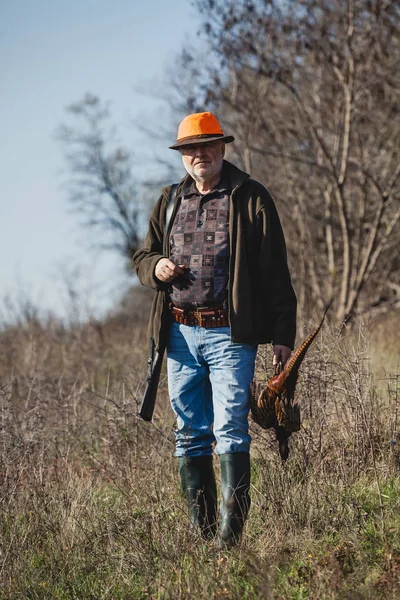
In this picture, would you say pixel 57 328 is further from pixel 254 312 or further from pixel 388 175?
pixel 254 312

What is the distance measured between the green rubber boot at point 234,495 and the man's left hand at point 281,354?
501 millimetres

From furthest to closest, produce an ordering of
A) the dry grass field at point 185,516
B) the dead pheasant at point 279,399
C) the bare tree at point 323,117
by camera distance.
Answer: the bare tree at point 323,117
the dead pheasant at point 279,399
the dry grass field at point 185,516

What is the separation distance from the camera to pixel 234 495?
412cm

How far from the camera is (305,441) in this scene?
16.3 feet

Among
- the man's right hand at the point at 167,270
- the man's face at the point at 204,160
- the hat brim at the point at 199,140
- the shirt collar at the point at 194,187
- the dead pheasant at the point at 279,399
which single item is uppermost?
the hat brim at the point at 199,140

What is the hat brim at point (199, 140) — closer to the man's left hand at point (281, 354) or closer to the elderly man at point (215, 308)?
the elderly man at point (215, 308)

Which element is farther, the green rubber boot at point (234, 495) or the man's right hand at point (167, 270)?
the man's right hand at point (167, 270)

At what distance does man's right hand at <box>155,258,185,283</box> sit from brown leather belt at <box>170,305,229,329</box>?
185 millimetres

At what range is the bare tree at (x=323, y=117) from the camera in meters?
11.2

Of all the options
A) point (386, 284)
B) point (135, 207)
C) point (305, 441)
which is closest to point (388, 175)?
point (386, 284)

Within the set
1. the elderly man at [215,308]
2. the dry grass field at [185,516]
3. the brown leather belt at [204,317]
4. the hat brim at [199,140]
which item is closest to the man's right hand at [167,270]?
the elderly man at [215,308]

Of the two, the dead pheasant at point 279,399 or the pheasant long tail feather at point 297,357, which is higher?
the pheasant long tail feather at point 297,357

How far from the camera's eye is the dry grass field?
3.71 meters

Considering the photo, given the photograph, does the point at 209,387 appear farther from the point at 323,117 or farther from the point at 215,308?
the point at 323,117
